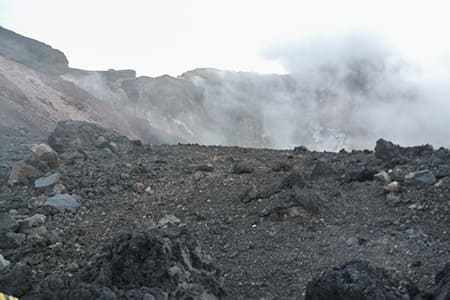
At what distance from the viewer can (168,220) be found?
806cm

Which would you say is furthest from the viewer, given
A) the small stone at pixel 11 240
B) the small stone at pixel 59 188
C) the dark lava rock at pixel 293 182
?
the small stone at pixel 59 188

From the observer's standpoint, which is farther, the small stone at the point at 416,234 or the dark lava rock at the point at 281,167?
the dark lava rock at the point at 281,167

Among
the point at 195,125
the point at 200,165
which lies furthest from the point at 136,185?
the point at 195,125

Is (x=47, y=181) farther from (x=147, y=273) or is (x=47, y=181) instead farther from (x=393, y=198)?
(x=393, y=198)

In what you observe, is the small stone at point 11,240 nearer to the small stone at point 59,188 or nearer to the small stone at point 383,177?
the small stone at point 59,188

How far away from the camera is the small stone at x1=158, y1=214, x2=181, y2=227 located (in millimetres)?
7980

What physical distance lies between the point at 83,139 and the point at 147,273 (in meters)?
8.44

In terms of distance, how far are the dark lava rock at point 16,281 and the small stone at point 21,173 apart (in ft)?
15.5

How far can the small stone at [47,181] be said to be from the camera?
965cm

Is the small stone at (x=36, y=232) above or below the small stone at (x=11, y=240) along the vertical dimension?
above

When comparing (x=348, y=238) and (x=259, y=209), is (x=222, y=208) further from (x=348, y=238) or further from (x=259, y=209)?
(x=348, y=238)

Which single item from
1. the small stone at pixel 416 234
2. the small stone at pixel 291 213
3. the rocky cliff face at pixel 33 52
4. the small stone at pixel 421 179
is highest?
the rocky cliff face at pixel 33 52

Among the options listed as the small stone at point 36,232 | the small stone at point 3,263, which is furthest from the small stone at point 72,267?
the small stone at point 36,232

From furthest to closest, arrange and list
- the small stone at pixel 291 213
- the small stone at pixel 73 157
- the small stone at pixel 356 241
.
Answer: the small stone at pixel 73 157
the small stone at pixel 291 213
the small stone at pixel 356 241
